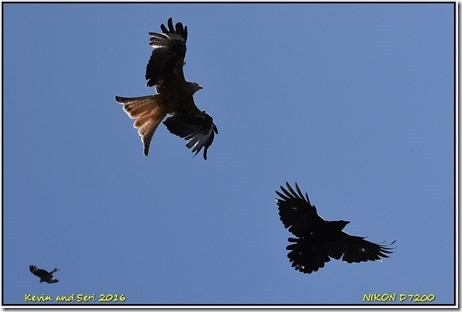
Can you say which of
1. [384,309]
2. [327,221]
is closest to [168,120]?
[327,221]

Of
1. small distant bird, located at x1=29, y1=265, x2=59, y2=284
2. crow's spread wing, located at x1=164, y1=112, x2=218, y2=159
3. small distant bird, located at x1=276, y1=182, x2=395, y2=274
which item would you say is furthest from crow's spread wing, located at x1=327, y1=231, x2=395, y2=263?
small distant bird, located at x1=29, y1=265, x2=59, y2=284

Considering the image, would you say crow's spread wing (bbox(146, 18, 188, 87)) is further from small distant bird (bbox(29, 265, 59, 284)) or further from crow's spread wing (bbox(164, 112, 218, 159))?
small distant bird (bbox(29, 265, 59, 284))

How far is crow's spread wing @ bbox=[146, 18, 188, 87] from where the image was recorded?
1385 centimetres

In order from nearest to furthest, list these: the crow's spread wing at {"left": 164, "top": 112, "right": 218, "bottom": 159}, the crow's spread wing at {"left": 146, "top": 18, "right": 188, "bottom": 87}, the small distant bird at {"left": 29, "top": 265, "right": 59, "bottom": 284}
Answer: the crow's spread wing at {"left": 146, "top": 18, "right": 188, "bottom": 87} → the small distant bird at {"left": 29, "top": 265, "right": 59, "bottom": 284} → the crow's spread wing at {"left": 164, "top": 112, "right": 218, "bottom": 159}

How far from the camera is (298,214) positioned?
13945 millimetres

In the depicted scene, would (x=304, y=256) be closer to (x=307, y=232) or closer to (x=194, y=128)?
(x=307, y=232)

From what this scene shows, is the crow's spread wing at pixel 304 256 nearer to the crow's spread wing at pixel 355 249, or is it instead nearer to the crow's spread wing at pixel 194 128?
the crow's spread wing at pixel 355 249

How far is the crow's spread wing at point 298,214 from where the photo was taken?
1391 cm

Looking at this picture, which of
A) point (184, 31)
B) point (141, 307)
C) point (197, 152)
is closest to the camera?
point (141, 307)

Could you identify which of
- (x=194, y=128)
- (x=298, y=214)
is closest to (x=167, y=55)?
(x=194, y=128)

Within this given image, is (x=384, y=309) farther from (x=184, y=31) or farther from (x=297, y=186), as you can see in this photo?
(x=184, y=31)

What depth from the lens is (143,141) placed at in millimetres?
14500

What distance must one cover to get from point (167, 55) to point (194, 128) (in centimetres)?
143

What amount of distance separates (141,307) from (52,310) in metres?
1.20
